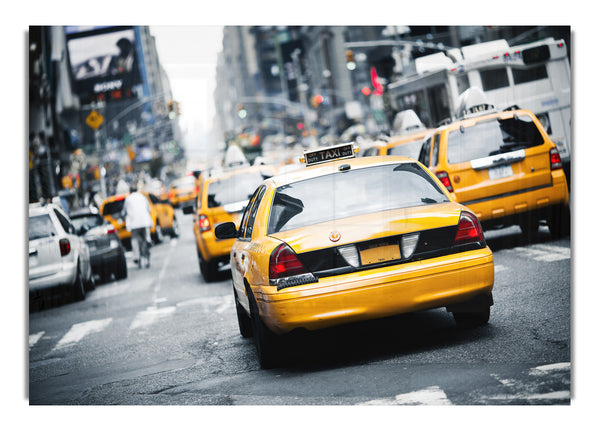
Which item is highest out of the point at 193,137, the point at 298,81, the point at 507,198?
the point at 298,81

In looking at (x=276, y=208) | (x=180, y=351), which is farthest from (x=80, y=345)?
(x=276, y=208)

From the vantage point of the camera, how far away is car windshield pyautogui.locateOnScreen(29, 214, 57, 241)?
8.00 m

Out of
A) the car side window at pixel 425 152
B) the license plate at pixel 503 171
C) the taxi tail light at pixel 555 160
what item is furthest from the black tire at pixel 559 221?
the car side window at pixel 425 152

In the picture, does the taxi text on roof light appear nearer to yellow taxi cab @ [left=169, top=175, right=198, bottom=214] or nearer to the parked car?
the parked car

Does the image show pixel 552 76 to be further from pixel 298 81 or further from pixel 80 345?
pixel 298 81

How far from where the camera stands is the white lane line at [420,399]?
5.35m

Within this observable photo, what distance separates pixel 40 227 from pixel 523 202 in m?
5.05

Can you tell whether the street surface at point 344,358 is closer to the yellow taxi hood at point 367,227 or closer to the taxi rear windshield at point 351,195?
the yellow taxi hood at point 367,227

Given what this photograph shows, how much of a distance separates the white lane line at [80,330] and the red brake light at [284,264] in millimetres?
3980

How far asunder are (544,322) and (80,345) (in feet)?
15.8

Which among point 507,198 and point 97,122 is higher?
point 97,122

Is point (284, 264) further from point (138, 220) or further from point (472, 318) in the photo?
point (138, 220)

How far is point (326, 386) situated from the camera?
593 centimetres

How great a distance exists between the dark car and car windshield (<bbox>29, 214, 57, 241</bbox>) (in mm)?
4516
